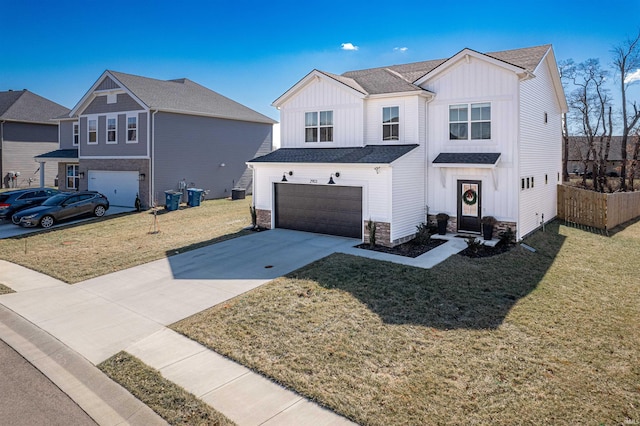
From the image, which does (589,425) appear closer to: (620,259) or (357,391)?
(357,391)

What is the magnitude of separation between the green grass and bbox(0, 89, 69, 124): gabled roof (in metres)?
36.4

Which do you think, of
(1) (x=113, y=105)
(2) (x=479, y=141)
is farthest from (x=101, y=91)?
(2) (x=479, y=141)

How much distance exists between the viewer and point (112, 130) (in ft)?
86.3

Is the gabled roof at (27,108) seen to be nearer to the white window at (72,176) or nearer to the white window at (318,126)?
the white window at (72,176)

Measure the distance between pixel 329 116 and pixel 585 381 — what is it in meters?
14.1

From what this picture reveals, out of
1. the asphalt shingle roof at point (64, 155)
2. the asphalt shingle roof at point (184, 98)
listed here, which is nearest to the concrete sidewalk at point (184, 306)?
the asphalt shingle roof at point (184, 98)

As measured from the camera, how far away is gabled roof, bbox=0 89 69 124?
35719 mm

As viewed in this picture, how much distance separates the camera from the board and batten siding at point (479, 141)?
1515 cm

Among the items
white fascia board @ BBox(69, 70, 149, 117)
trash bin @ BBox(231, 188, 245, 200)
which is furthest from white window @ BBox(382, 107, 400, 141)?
white fascia board @ BBox(69, 70, 149, 117)

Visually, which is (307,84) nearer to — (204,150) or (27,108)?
→ (204,150)

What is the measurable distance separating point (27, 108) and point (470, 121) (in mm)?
37989

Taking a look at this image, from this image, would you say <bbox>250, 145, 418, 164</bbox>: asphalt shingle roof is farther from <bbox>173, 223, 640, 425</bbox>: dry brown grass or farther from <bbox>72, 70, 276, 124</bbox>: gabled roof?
<bbox>72, 70, 276, 124</bbox>: gabled roof

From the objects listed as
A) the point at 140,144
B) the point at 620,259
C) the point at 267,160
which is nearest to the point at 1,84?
the point at 140,144

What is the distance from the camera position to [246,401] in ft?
18.5
